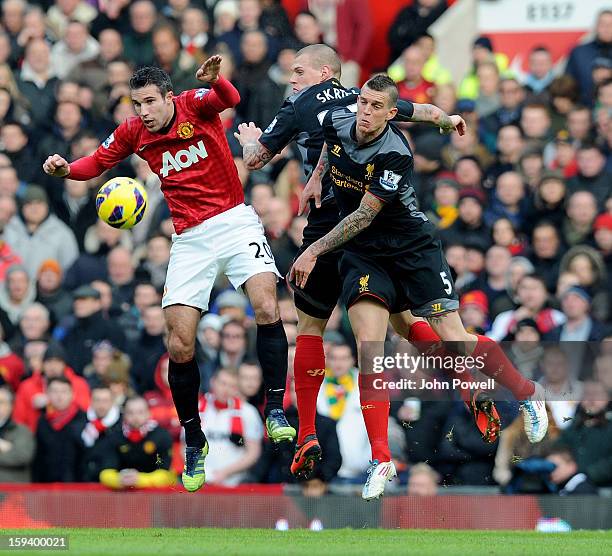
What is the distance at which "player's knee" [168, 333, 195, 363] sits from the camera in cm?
1252

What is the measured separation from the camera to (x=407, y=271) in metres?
12.5

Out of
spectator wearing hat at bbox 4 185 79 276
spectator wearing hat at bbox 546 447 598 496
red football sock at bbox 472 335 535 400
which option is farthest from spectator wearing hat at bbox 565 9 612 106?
spectator wearing hat at bbox 4 185 79 276

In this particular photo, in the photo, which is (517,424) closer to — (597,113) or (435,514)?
(435,514)

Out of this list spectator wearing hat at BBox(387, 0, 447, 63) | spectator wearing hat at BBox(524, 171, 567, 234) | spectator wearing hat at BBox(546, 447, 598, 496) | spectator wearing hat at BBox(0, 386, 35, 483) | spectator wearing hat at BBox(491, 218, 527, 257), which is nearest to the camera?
spectator wearing hat at BBox(546, 447, 598, 496)

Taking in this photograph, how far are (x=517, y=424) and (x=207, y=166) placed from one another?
3.46 meters

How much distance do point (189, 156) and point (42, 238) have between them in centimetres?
598

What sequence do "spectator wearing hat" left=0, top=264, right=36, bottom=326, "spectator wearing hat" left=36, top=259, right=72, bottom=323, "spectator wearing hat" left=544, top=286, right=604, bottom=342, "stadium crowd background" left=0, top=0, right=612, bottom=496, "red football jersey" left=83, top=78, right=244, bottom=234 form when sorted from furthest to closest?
"spectator wearing hat" left=0, top=264, right=36, bottom=326
"spectator wearing hat" left=36, top=259, right=72, bottom=323
"spectator wearing hat" left=544, top=286, right=604, bottom=342
"stadium crowd background" left=0, top=0, right=612, bottom=496
"red football jersey" left=83, top=78, right=244, bottom=234

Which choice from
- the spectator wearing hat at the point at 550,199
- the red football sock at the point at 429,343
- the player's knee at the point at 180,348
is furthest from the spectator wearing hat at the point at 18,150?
the red football sock at the point at 429,343

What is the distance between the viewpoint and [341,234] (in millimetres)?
12164

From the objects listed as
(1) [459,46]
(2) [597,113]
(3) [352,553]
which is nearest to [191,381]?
(3) [352,553]

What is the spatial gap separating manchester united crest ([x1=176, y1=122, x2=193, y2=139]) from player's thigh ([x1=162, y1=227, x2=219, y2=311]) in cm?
75

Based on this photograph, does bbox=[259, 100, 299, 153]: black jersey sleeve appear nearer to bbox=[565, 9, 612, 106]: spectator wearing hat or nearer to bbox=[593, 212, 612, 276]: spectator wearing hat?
bbox=[593, 212, 612, 276]: spectator wearing hat

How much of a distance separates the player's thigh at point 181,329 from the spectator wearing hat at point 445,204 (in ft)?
16.3

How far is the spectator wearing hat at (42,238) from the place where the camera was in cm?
1795
